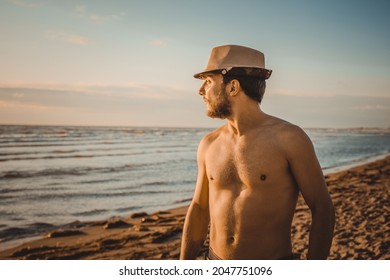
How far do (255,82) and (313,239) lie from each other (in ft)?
2.56

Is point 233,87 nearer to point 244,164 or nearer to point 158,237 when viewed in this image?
point 244,164

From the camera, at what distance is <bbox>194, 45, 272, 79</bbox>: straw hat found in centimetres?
187

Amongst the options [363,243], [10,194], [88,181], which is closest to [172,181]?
[88,181]

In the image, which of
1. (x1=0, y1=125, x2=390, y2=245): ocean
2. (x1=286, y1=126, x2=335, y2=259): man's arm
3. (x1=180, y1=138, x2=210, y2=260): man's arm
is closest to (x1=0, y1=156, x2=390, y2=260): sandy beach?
(x1=0, y1=125, x2=390, y2=245): ocean

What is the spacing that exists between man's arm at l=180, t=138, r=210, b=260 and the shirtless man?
3.1 inches

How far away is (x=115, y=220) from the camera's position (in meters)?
6.49

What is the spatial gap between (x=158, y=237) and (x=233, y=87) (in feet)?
13.0

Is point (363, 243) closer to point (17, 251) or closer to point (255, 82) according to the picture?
point (255, 82)

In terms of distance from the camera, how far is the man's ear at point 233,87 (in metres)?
1.89

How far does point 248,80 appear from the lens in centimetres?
189

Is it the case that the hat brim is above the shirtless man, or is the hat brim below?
above

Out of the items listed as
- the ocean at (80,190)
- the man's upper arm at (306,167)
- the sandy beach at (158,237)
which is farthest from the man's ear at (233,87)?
the ocean at (80,190)

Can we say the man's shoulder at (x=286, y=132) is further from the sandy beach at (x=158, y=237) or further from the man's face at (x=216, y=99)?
the sandy beach at (x=158, y=237)

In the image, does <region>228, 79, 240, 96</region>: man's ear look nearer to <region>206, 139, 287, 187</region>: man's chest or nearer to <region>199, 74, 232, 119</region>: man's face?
<region>199, 74, 232, 119</region>: man's face
